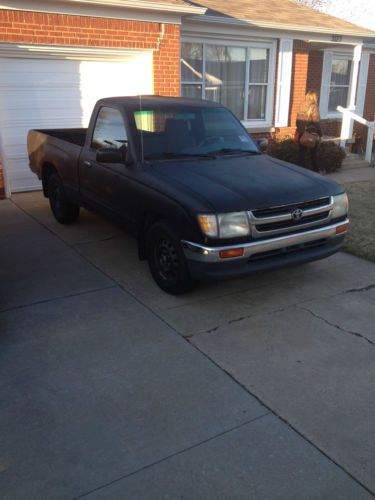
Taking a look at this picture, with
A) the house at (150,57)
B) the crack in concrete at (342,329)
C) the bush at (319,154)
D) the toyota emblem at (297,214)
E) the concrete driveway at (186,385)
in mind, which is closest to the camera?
the concrete driveway at (186,385)

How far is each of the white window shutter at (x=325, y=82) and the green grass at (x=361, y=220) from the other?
16.2ft

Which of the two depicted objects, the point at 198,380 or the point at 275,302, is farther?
the point at 275,302

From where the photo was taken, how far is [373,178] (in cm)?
1117

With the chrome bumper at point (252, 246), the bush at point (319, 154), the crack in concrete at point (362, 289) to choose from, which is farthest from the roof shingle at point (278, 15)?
the crack in concrete at point (362, 289)

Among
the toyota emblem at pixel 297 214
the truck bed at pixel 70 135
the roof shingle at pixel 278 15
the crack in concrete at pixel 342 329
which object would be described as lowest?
the crack in concrete at pixel 342 329

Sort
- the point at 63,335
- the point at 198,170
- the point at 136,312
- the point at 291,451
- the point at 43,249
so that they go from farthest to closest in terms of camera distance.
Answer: the point at 43,249 → the point at 198,170 → the point at 136,312 → the point at 63,335 → the point at 291,451

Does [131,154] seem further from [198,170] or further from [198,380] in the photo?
[198,380]

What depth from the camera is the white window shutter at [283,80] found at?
39.2ft

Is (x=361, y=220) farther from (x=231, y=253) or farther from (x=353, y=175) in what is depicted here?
(x=353, y=175)

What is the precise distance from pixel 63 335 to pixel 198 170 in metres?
2.05

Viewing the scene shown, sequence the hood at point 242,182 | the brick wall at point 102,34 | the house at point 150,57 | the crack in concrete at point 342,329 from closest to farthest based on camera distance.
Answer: the crack in concrete at point 342,329, the hood at point 242,182, the brick wall at point 102,34, the house at point 150,57

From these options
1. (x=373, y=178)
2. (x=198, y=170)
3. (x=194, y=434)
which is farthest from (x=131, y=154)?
(x=373, y=178)

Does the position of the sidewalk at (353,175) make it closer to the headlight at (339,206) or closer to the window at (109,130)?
the headlight at (339,206)

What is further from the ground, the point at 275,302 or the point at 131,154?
the point at 131,154
